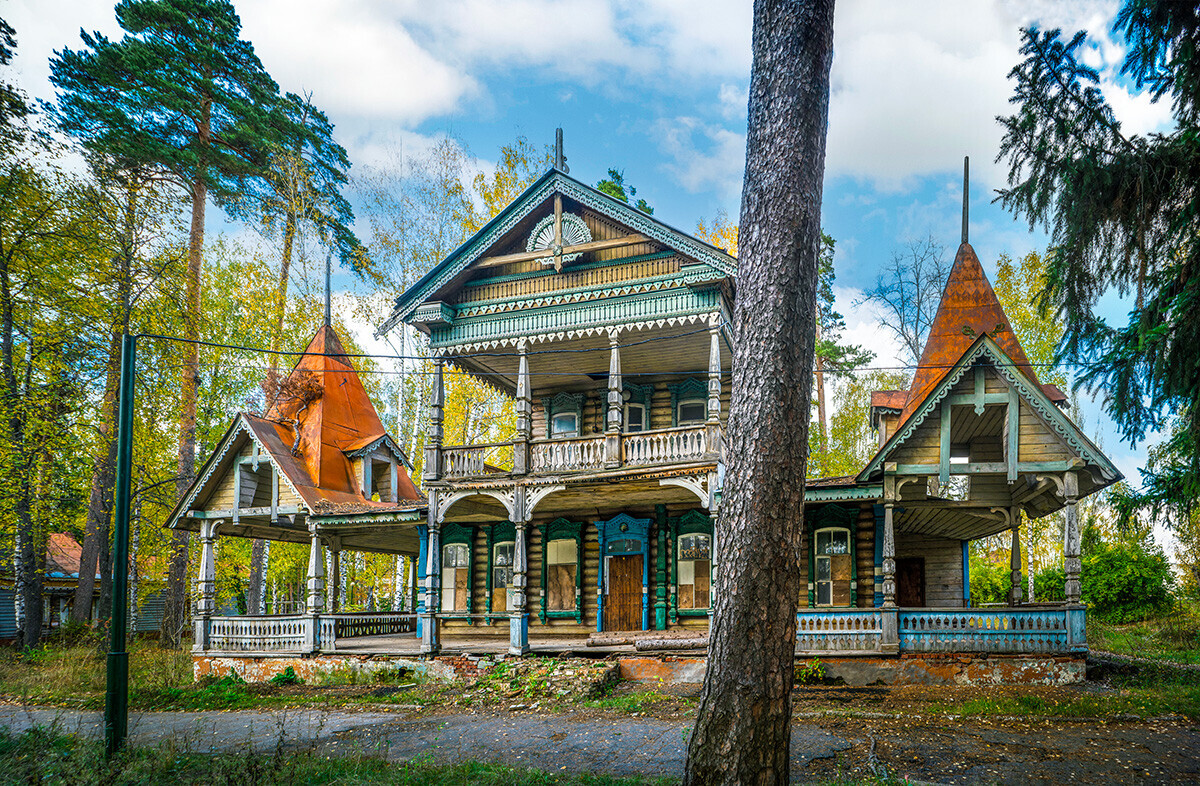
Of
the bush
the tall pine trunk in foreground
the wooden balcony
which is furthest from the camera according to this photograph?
the bush

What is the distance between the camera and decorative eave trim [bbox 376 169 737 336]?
51.5 feet

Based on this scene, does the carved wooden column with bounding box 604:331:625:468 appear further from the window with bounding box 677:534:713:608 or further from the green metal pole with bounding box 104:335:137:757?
Result: the green metal pole with bounding box 104:335:137:757

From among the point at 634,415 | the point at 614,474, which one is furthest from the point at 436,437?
the point at 634,415

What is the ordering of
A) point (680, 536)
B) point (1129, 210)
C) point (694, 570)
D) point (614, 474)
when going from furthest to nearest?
point (680, 536) < point (694, 570) < point (614, 474) < point (1129, 210)

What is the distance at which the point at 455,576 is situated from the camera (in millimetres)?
20141

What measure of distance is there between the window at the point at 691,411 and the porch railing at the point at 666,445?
3.30 metres

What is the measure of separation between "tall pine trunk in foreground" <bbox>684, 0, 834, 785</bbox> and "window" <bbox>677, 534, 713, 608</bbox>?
1187 centimetres

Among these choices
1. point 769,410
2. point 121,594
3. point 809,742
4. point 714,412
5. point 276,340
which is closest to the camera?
point 769,410

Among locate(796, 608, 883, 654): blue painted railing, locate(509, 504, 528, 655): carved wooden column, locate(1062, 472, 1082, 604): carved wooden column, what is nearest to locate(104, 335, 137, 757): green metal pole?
locate(509, 504, 528, 655): carved wooden column

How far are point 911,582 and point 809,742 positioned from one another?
1160 cm

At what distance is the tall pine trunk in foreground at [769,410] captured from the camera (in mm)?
5285

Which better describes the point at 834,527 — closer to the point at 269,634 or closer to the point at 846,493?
the point at 846,493

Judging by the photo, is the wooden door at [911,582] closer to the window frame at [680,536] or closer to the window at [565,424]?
the window frame at [680,536]

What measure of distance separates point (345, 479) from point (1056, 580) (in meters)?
23.0
